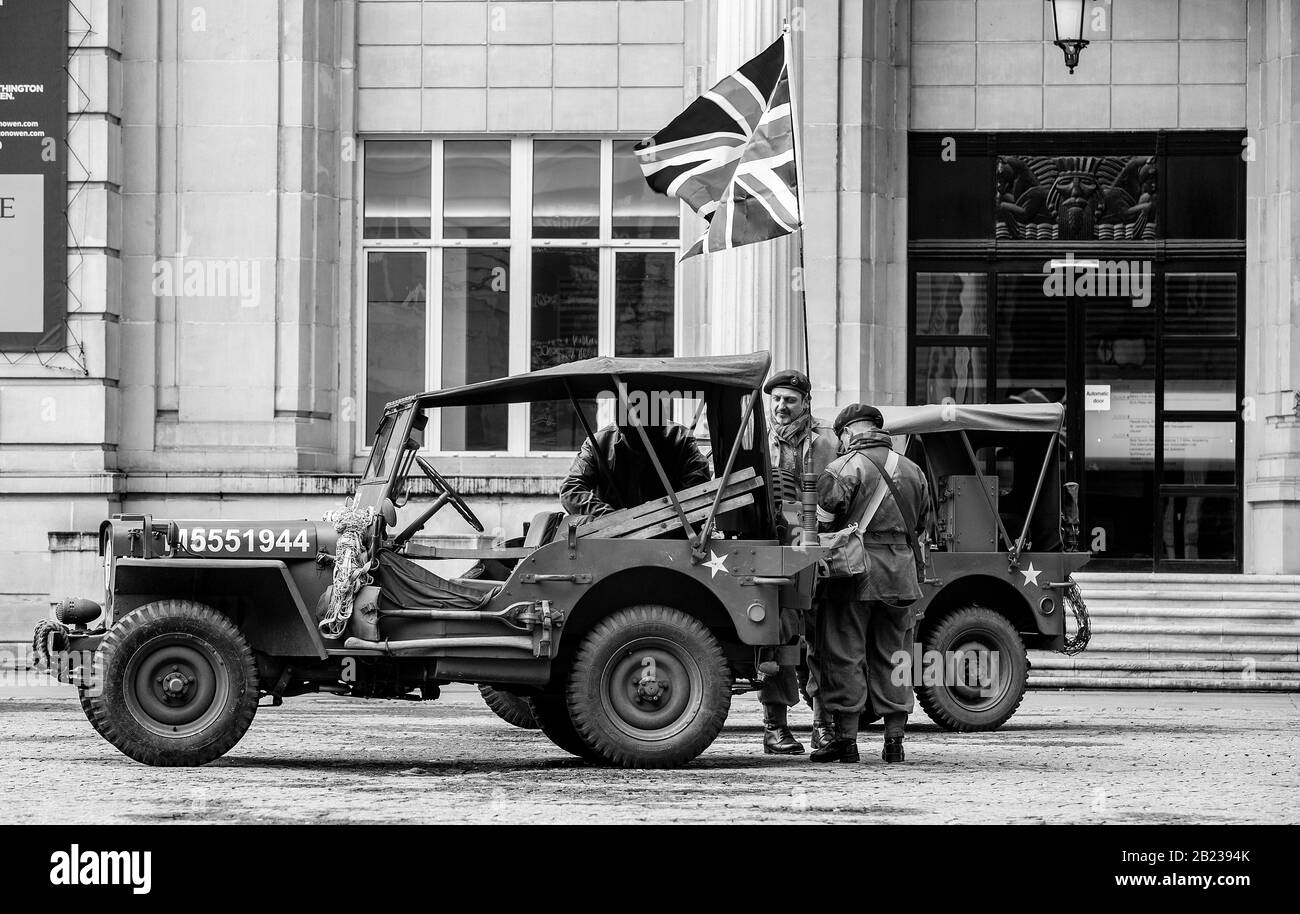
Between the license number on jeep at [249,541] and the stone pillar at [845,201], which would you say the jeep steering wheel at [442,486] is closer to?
the license number on jeep at [249,541]

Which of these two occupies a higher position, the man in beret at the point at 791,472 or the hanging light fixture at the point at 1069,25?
the hanging light fixture at the point at 1069,25

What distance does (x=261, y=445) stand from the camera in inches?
782

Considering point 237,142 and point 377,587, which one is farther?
point 237,142

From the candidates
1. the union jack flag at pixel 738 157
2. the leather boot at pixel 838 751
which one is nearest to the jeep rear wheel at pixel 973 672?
the leather boot at pixel 838 751

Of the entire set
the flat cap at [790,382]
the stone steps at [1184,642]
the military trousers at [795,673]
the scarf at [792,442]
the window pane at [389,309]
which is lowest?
the stone steps at [1184,642]

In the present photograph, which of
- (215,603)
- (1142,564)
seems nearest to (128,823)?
(215,603)

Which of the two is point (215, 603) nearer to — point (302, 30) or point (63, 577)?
point (63, 577)

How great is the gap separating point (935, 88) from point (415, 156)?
5746mm

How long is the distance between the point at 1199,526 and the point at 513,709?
416 inches

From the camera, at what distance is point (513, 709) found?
12.7m

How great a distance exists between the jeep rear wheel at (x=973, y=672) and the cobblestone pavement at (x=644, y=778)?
234 millimetres

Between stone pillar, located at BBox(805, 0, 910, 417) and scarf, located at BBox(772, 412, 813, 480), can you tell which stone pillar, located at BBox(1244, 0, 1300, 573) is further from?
scarf, located at BBox(772, 412, 813, 480)

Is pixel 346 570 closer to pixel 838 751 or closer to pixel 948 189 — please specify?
pixel 838 751

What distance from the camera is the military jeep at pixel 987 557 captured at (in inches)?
517
